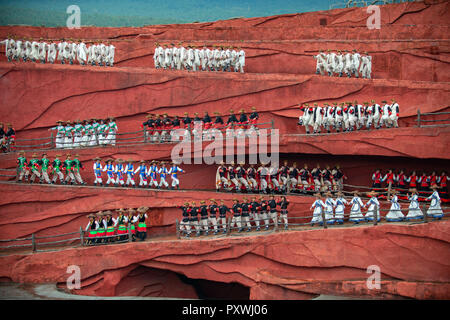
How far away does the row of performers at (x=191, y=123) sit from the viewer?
85.3ft

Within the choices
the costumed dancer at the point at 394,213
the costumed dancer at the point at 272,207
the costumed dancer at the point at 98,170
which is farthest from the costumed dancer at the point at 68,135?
the costumed dancer at the point at 394,213

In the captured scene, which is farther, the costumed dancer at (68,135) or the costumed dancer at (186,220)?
the costumed dancer at (68,135)

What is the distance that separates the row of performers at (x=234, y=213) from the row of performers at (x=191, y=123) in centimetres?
404

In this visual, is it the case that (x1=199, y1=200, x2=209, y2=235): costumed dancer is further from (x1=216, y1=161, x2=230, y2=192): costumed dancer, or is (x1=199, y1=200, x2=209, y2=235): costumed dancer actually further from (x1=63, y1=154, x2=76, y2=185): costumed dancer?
(x1=63, y1=154, x2=76, y2=185): costumed dancer

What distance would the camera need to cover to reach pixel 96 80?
96.8ft

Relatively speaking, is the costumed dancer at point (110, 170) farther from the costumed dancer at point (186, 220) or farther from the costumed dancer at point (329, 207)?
the costumed dancer at point (329, 207)

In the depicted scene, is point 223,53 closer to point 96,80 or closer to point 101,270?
point 96,80

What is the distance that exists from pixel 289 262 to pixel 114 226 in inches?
272

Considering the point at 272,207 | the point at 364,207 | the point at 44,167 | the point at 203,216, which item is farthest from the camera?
the point at 44,167

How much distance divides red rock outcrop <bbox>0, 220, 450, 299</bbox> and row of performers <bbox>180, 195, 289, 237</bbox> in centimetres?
85

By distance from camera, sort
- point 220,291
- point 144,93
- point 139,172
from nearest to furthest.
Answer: point 139,172
point 220,291
point 144,93

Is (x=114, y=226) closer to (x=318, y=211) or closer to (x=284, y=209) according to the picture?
(x=284, y=209)

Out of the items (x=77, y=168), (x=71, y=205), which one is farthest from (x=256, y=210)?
(x=77, y=168)

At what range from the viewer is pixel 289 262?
21.3 metres
